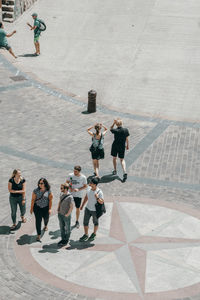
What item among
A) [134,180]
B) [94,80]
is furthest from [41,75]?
[134,180]

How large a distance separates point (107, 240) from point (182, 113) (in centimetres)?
935

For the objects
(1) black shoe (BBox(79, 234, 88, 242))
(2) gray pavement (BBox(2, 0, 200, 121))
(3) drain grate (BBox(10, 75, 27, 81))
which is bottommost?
(1) black shoe (BBox(79, 234, 88, 242))

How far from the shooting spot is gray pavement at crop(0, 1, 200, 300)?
11688 mm

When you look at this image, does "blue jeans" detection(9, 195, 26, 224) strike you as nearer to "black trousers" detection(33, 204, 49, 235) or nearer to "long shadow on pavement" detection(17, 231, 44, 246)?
"long shadow on pavement" detection(17, 231, 44, 246)

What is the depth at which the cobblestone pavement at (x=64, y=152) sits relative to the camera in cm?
1238

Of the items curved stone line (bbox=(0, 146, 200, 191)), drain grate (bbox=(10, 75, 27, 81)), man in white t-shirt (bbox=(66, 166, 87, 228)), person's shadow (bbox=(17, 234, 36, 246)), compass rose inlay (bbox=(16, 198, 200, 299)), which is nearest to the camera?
compass rose inlay (bbox=(16, 198, 200, 299))

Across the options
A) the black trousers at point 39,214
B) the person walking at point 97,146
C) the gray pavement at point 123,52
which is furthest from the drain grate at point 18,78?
the black trousers at point 39,214

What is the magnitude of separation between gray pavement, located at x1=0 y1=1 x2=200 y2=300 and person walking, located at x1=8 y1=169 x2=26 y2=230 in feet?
1.52

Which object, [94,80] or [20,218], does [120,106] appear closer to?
[94,80]

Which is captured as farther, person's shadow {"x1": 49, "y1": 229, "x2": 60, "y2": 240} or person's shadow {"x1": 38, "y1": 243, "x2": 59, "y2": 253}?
person's shadow {"x1": 49, "y1": 229, "x2": 60, "y2": 240}

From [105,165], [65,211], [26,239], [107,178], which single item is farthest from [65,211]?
[105,165]

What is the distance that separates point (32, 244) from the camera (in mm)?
12789

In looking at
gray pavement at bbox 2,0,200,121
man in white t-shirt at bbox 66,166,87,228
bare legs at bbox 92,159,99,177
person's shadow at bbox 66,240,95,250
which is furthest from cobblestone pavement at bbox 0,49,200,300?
man in white t-shirt at bbox 66,166,87,228

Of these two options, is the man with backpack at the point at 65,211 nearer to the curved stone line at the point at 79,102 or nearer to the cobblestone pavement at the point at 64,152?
the cobblestone pavement at the point at 64,152
